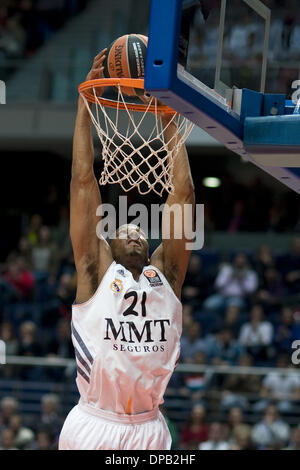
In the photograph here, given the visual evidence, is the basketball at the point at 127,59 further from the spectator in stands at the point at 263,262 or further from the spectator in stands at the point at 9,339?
the spectator in stands at the point at 263,262

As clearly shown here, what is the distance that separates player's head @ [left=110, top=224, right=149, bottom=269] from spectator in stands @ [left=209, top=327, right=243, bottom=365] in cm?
665

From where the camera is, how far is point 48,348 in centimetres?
1270

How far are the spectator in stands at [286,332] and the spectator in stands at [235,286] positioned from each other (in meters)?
1.11

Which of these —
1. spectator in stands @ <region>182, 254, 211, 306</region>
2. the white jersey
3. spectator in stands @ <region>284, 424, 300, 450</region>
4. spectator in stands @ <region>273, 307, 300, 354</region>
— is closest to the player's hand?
the white jersey

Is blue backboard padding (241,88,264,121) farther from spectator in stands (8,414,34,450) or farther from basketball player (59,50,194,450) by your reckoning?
spectator in stands (8,414,34,450)

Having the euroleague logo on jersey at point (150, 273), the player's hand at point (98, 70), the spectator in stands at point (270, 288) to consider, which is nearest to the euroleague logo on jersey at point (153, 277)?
the euroleague logo on jersey at point (150, 273)

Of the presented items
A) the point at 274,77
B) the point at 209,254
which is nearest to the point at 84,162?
the point at 274,77

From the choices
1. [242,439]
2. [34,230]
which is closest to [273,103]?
[242,439]

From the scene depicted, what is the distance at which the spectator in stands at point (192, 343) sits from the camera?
39.4 feet

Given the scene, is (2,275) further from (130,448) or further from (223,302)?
(130,448)

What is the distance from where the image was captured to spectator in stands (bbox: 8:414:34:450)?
423 inches

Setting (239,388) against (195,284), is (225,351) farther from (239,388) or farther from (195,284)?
(195,284)

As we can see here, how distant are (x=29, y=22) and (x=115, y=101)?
478 inches

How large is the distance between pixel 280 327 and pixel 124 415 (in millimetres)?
7257
